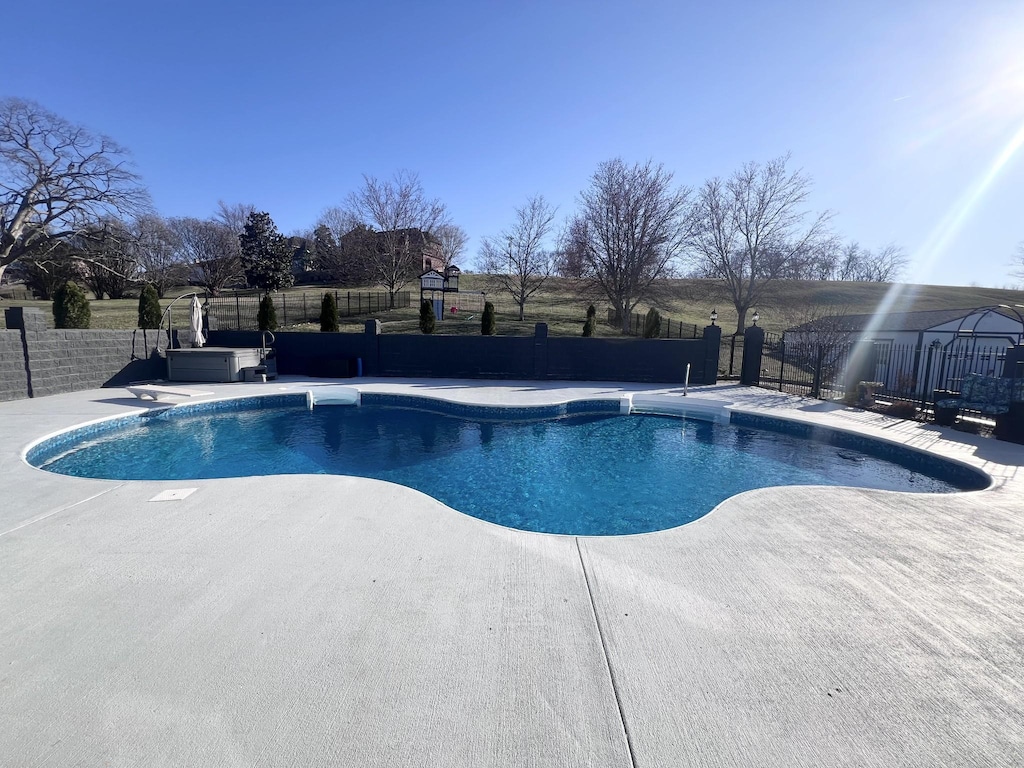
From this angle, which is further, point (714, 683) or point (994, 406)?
point (994, 406)

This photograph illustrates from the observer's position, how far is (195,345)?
13.3 meters

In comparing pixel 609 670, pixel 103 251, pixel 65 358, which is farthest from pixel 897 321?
pixel 103 251

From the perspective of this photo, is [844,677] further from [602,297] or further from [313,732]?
[602,297]

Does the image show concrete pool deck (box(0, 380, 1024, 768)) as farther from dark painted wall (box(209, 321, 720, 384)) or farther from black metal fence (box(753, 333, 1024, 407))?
dark painted wall (box(209, 321, 720, 384))

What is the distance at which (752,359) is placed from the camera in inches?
554

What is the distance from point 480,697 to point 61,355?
13436mm

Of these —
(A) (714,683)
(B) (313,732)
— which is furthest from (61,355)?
(A) (714,683)

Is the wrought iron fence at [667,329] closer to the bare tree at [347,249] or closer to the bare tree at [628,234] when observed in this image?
the bare tree at [628,234]

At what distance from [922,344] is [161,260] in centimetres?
4684

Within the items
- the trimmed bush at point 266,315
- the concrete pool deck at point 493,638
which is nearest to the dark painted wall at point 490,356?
the trimmed bush at point 266,315

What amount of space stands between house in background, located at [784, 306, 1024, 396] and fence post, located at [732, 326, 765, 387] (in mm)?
1506

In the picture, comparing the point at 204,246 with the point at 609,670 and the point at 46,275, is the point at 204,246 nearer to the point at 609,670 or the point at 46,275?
the point at 46,275

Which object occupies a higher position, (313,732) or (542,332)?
(542,332)

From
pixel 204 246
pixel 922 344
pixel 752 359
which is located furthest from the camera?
pixel 204 246
